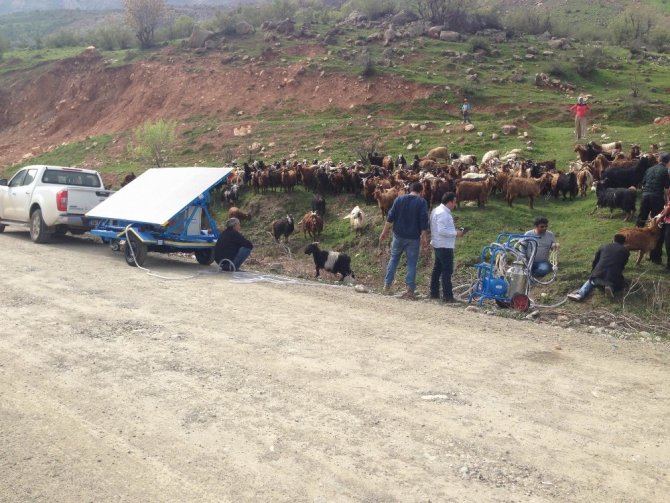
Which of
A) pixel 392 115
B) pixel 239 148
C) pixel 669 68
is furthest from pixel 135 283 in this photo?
pixel 669 68

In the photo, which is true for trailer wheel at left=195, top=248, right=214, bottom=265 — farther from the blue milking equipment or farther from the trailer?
the blue milking equipment

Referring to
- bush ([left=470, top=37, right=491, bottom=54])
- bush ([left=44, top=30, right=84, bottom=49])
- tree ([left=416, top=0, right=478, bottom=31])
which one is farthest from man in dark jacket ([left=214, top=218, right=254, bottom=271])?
bush ([left=44, top=30, right=84, bottom=49])

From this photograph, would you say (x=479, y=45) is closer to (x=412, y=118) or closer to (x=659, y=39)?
(x=412, y=118)

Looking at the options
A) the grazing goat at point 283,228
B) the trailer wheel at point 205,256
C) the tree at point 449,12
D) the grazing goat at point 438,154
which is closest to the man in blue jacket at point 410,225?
the trailer wheel at point 205,256

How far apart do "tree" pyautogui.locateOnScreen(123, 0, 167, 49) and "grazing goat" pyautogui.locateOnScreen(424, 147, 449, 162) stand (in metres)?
37.3

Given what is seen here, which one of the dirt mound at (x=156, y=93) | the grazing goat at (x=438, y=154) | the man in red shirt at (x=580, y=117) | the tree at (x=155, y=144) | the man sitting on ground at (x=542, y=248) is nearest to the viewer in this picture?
the man sitting on ground at (x=542, y=248)

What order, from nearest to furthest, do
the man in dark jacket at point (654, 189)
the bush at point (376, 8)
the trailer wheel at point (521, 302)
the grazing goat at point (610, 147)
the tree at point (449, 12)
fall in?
the trailer wheel at point (521, 302) < the man in dark jacket at point (654, 189) < the grazing goat at point (610, 147) < the tree at point (449, 12) < the bush at point (376, 8)

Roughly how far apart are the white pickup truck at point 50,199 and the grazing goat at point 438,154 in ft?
37.0

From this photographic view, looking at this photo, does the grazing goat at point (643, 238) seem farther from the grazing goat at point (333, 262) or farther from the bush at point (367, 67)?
the bush at point (367, 67)

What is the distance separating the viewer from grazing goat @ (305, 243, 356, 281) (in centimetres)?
1396

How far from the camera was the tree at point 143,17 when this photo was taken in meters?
53.6

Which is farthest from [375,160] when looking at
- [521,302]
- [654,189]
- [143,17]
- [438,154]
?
[143,17]

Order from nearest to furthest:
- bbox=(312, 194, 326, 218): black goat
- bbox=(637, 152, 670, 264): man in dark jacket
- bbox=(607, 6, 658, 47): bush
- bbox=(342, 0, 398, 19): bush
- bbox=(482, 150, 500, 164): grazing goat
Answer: bbox=(637, 152, 670, 264): man in dark jacket → bbox=(312, 194, 326, 218): black goat → bbox=(482, 150, 500, 164): grazing goat → bbox=(607, 6, 658, 47): bush → bbox=(342, 0, 398, 19): bush

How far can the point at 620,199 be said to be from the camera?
14000mm
